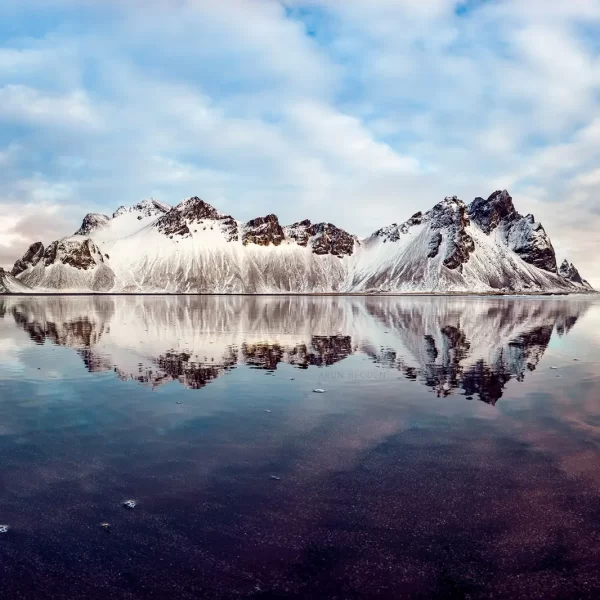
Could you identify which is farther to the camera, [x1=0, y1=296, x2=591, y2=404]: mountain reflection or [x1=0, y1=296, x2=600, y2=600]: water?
[x1=0, y1=296, x2=591, y2=404]: mountain reflection

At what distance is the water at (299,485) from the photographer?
7258mm

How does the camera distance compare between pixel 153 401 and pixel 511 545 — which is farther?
pixel 153 401

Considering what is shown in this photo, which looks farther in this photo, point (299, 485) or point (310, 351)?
point (310, 351)

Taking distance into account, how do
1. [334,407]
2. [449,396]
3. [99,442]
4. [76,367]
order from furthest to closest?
[76,367]
[449,396]
[334,407]
[99,442]

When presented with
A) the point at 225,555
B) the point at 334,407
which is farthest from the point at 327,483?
the point at 334,407

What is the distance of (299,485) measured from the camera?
34.1ft

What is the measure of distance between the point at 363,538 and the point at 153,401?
11624 mm

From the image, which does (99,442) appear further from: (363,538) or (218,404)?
(363,538)

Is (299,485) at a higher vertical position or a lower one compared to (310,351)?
lower

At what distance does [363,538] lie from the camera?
27.1 feet

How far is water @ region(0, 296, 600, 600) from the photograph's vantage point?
7.26 meters

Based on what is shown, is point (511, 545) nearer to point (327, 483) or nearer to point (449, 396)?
point (327, 483)

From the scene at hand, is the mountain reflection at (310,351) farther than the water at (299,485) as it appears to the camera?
Yes

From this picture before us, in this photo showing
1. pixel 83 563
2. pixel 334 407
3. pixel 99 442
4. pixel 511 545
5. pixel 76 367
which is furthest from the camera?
pixel 76 367
